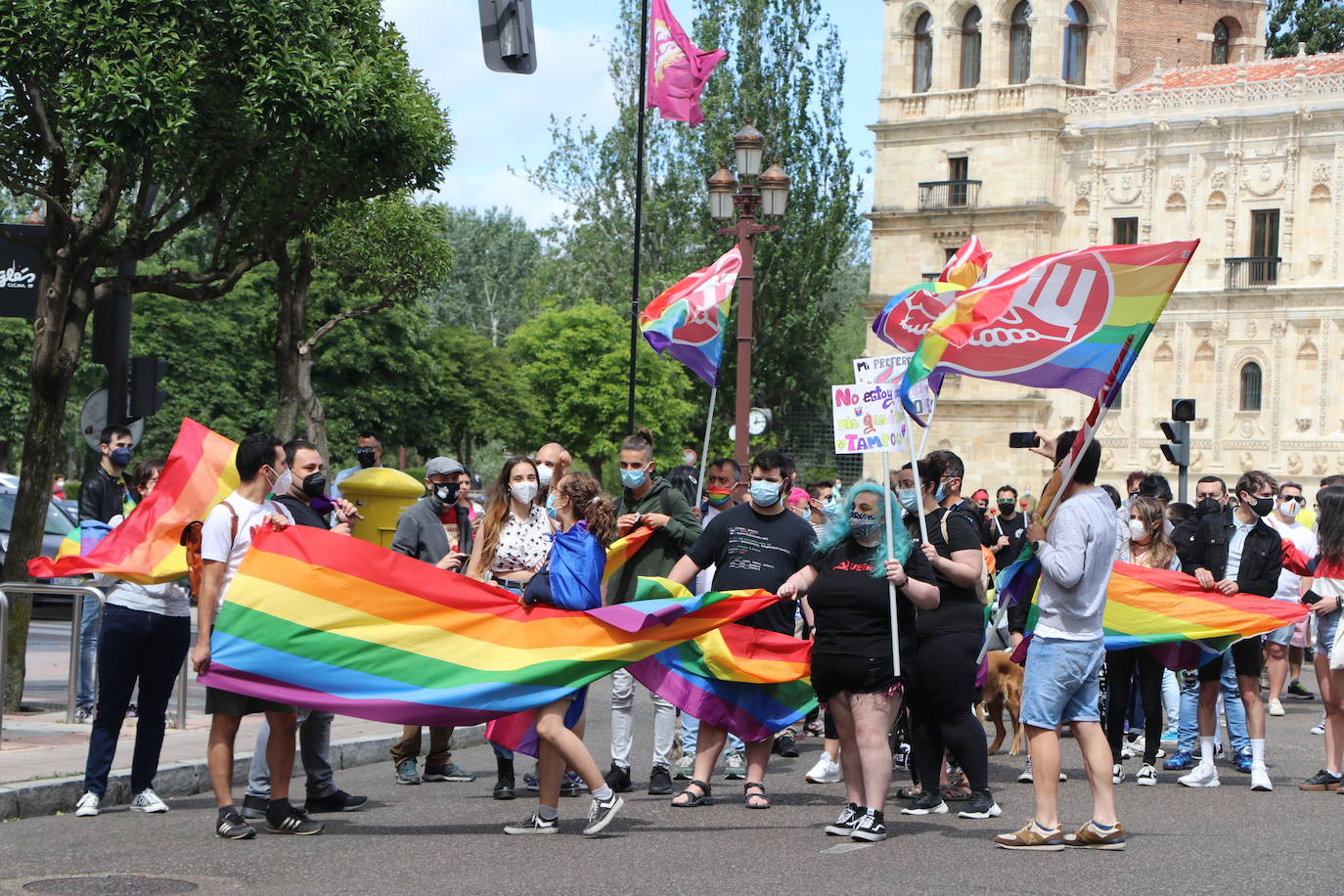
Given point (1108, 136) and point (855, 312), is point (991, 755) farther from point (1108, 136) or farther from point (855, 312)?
point (855, 312)

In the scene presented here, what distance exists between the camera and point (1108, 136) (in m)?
55.3

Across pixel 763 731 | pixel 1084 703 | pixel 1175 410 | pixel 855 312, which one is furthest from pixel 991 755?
pixel 855 312

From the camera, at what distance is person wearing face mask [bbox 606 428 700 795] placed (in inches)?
444

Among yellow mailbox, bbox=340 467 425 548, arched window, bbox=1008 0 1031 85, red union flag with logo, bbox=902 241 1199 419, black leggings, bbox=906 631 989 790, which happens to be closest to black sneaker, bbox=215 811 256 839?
yellow mailbox, bbox=340 467 425 548

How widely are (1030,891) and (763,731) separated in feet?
9.42

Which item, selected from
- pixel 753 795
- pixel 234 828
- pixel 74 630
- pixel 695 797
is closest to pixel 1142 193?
pixel 74 630

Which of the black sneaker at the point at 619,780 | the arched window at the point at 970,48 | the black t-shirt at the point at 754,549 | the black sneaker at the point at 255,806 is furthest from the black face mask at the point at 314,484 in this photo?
the arched window at the point at 970,48

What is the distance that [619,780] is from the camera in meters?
11.3

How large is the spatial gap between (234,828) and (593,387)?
47432 mm

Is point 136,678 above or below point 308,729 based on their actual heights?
above

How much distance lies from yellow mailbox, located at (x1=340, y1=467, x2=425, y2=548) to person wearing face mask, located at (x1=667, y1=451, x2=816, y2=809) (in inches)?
105

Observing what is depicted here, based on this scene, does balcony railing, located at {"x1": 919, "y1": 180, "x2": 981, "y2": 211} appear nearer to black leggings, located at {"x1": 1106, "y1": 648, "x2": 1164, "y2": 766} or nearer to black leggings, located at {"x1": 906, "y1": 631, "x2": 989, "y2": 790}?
black leggings, located at {"x1": 1106, "y1": 648, "x2": 1164, "y2": 766}

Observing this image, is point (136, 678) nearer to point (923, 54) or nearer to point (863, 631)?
point (863, 631)

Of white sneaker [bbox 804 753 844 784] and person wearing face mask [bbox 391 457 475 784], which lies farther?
white sneaker [bbox 804 753 844 784]
